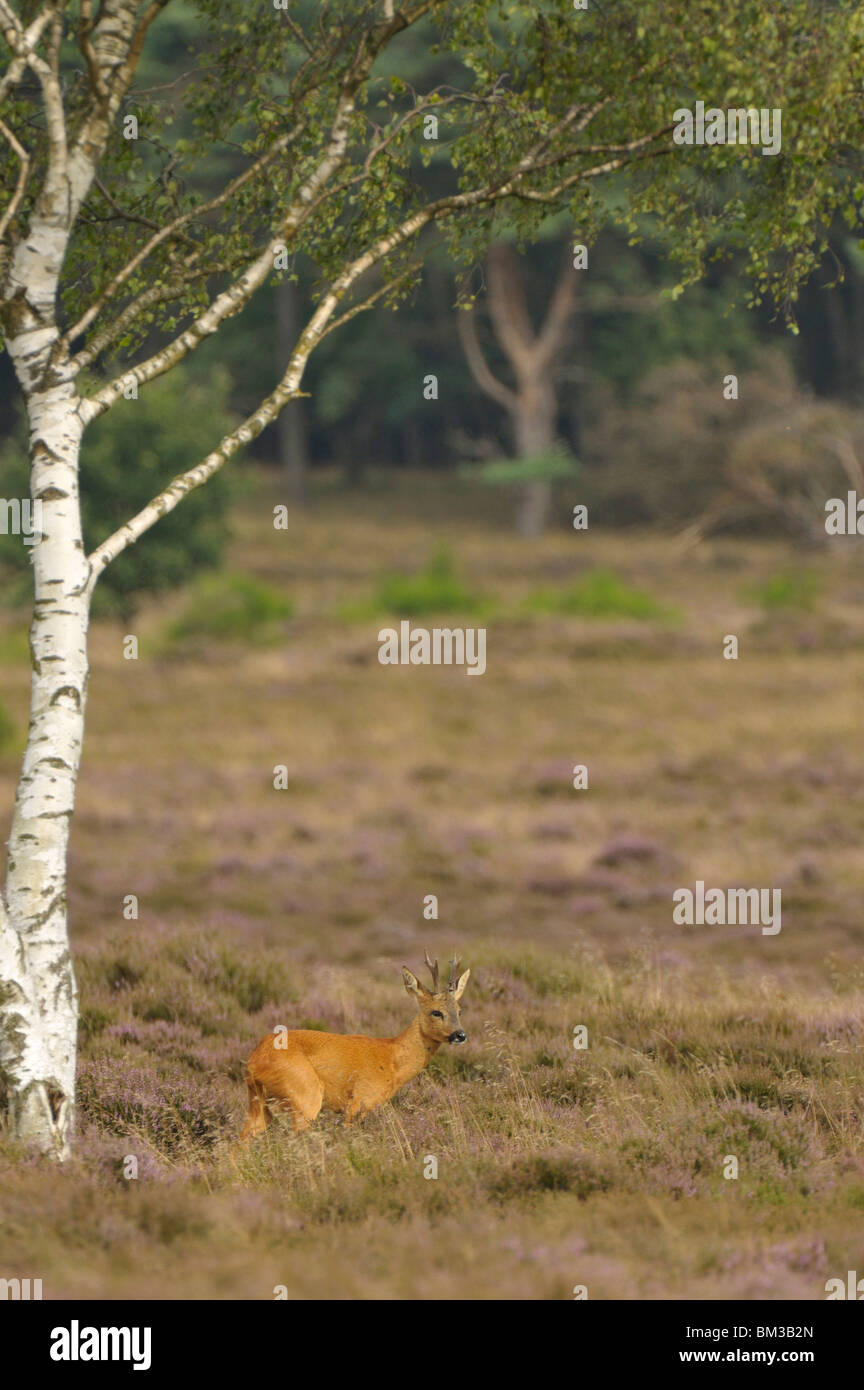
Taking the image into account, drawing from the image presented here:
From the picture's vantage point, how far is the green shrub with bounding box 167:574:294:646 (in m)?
40.9

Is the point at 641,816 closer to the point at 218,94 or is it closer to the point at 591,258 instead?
the point at 218,94

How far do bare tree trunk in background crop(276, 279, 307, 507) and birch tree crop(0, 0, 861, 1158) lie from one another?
193ft

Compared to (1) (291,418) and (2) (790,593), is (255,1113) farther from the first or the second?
(1) (291,418)

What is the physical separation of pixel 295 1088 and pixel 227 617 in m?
34.3

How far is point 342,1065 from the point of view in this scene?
25.4 feet

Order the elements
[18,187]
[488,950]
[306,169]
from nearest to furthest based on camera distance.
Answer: [18,187], [306,169], [488,950]

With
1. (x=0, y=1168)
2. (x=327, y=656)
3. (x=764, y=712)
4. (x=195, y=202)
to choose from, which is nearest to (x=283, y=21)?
(x=195, y=202)

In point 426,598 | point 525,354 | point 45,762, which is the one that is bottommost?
point 45,762

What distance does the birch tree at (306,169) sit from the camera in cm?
827

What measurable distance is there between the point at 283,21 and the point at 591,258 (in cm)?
5569

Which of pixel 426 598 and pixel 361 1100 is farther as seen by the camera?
pixel 426 598

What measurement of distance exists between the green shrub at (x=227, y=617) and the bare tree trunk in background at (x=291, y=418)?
28.2 m

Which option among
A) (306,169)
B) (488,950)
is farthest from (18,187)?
(488,950)

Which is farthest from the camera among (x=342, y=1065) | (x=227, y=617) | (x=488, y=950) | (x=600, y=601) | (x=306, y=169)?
(x=600, y=601)
